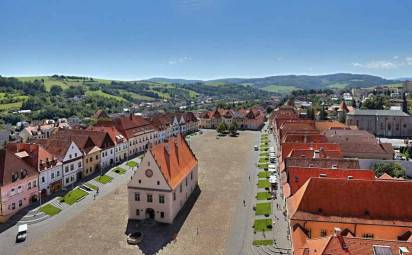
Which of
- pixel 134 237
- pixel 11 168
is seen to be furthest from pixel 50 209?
pixel 134 237

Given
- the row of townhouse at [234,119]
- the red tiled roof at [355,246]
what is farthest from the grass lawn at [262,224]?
the row of townhouse at [234,119]

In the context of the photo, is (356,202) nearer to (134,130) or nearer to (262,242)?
(262,242)

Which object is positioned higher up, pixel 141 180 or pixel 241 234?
pixel 141 180

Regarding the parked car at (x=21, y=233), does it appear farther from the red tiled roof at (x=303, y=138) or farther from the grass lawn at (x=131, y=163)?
the red tiled roof at (x=303, y=138)

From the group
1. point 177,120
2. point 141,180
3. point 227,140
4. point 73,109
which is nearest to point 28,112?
point 73,109

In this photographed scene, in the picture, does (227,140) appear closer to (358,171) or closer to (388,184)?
(358,171)

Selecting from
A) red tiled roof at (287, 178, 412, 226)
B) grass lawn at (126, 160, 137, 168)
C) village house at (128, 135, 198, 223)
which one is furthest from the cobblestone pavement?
grass lawn at (126, 160, 137, 168)

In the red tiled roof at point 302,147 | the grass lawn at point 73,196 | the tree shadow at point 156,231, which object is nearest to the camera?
the tree shadow at point 156,231
